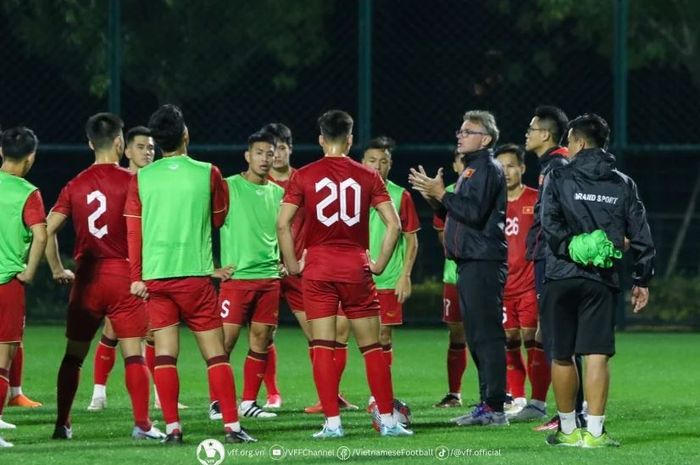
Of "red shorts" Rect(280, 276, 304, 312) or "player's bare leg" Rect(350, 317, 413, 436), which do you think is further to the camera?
"red shorts" Rect(280, 276, 304, 312)

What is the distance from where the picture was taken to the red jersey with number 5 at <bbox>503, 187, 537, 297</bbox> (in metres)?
13.0

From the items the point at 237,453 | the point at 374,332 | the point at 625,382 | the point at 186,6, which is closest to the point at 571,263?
the point at 374,332

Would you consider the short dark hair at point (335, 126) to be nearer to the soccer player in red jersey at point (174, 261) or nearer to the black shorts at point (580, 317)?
the soccer player in red jersey at point (174, 261)

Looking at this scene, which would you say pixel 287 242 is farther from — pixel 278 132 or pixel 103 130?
pixel 278 132

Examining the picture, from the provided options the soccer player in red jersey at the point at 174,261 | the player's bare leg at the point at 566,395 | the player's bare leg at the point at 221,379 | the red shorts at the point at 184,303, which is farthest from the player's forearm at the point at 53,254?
the player's bare leg at the point at 566,395

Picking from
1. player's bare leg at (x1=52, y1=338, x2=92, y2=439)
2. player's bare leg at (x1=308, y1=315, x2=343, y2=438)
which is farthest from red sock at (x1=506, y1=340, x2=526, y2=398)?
player's bare leg at (x1=52, y1=338, x2=92, y2=439)

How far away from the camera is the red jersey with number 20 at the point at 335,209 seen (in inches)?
415

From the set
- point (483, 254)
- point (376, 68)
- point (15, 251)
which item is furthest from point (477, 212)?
point (376, 68)

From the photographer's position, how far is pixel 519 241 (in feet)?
43.4

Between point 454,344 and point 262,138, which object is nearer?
point 262,138

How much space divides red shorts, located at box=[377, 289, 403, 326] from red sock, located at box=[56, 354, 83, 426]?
3009mm

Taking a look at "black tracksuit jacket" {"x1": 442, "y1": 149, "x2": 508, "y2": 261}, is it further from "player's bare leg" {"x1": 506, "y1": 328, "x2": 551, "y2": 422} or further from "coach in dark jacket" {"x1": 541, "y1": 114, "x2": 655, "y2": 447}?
"coach in dark jacket" {"x1": 541, "y1": 114, "x2": 655, "y2": 447}

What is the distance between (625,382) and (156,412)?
4593 millimetres

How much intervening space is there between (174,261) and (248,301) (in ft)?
7.66
